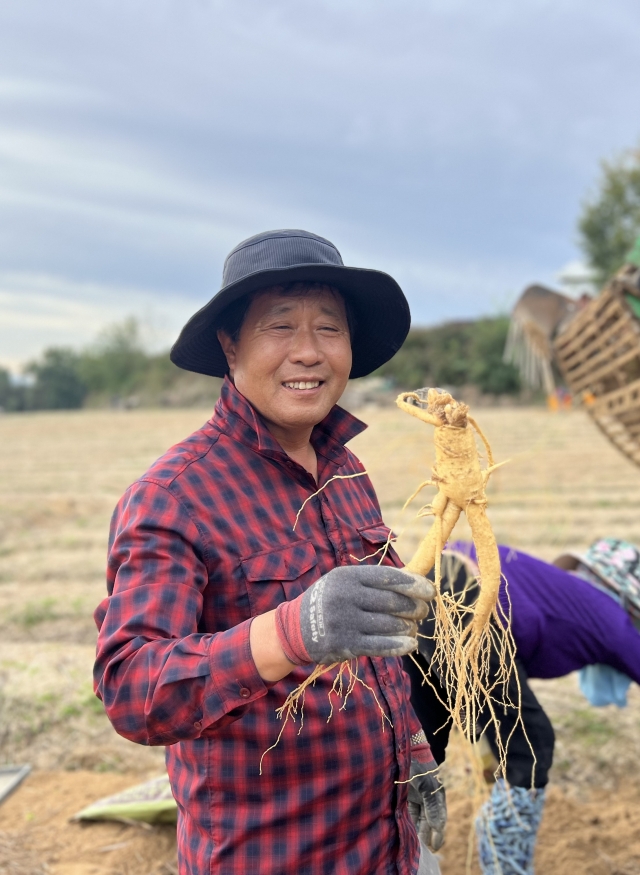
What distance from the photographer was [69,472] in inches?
513

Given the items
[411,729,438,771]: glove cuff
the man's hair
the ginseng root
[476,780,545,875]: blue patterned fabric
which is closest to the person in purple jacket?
[476,780,545,875]: blue patterned fabric

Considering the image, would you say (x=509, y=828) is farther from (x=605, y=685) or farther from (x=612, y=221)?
(x=612, y=221)

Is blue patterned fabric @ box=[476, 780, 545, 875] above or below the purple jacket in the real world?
below

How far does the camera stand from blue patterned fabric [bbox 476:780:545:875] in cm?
225

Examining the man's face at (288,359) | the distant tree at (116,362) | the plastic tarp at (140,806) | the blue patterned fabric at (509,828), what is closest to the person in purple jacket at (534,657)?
the blue patterned fabric at (509,828)

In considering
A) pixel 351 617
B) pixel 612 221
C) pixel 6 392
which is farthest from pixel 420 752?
pixel 6 392

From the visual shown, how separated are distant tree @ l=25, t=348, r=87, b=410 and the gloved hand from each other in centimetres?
4761

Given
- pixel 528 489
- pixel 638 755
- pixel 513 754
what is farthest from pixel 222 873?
pixel 528 489

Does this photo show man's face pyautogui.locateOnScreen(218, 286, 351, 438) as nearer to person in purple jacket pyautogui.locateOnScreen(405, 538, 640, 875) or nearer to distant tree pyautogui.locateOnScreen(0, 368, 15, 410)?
person in purple jacket pyautogui.locateOnScreen(405, 538, 640, 875)

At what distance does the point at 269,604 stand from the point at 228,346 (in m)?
0.56

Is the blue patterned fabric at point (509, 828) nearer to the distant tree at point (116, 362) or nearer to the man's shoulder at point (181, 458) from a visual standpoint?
the man's shoulder at point (181, 458)

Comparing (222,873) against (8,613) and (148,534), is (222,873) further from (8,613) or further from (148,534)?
(8,613)

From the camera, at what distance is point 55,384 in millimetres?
47156

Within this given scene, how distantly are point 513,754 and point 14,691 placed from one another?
2668 millimetres
